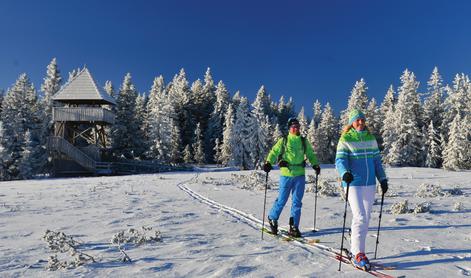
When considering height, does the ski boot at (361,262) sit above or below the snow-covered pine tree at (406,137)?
below

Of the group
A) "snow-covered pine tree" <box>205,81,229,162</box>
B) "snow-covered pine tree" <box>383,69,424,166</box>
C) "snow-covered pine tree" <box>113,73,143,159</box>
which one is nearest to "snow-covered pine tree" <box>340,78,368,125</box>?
"snow-covered pine tree" <box>383,69,424,166</box>

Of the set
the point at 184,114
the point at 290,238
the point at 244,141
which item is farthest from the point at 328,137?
the point at 290,238

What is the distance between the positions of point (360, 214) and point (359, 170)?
0.65 meters

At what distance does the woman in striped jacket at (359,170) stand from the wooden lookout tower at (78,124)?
31.5 meters

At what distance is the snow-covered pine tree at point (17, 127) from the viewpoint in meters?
37.7

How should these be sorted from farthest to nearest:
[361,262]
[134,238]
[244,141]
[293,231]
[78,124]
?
[244,141]
[78,124]
[293,231]
[134,238]
[361,262]

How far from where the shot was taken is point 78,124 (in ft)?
119

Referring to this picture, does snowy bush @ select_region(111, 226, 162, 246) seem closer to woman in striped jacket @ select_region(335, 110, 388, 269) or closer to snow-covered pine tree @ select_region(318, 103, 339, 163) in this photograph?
woman in striped jacket @ select_region(335, 110, 388, 269)

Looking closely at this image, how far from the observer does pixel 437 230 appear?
7.41 m

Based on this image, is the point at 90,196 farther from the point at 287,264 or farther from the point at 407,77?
the point at 407,77

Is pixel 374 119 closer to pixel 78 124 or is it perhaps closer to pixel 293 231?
pixel 78 124

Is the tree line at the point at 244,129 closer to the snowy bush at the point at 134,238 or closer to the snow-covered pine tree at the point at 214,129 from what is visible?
the snow-covered pine tree at the point at 214,129

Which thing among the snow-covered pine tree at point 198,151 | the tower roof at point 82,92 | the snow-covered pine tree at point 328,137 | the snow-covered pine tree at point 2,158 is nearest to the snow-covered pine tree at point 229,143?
the snow-covered pine tree at point 198,151

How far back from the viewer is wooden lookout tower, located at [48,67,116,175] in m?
32.8
